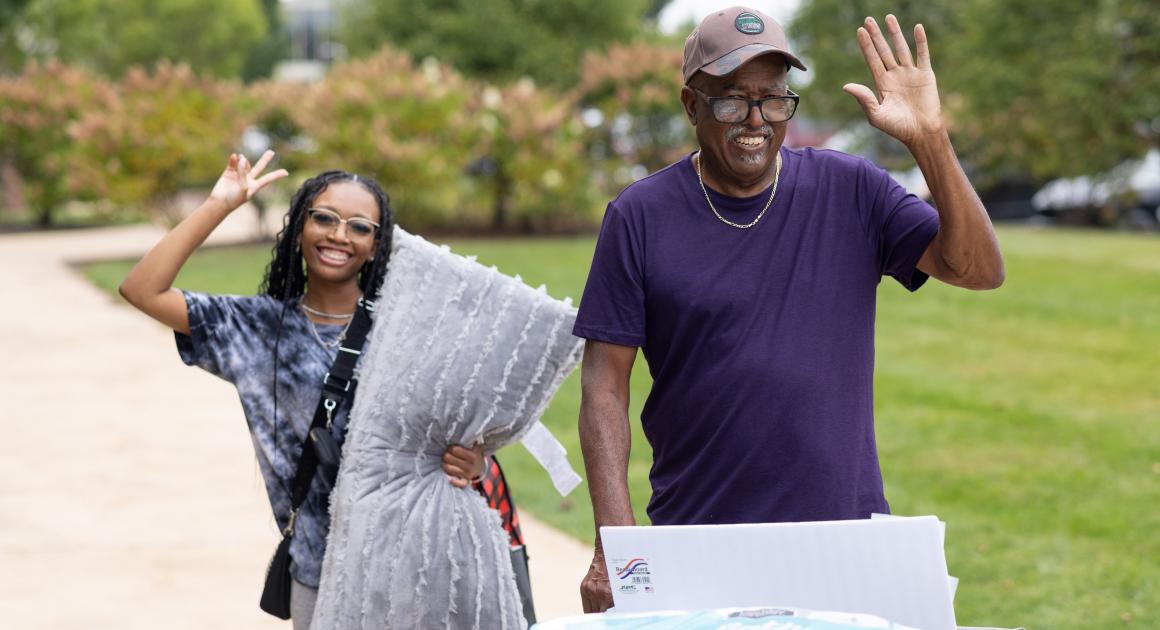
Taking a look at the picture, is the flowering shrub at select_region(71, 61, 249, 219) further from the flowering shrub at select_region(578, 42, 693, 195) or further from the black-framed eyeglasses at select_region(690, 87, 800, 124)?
the black-framed eyeglasses at select_region(690, 87, 800, 124)

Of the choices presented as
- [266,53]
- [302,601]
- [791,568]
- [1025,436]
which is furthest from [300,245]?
[266,53]

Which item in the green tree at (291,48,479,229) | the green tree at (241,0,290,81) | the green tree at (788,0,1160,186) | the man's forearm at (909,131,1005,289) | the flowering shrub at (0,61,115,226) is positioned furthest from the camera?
the green tree at (241,0,290,81)

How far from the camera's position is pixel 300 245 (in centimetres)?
387

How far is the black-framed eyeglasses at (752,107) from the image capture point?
9.05 feet

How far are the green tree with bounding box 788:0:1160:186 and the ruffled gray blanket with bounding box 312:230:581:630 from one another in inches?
721

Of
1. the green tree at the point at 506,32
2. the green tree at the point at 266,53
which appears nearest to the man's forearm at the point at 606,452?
the green tree at the point at 506,32

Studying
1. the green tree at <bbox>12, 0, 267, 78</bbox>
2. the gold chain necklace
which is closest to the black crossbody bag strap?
the gold chain necklace

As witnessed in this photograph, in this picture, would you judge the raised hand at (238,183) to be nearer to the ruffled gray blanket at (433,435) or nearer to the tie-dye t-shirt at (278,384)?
the tie-dye t-shirt at (278,384)

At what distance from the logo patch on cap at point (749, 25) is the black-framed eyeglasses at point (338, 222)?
1332mm

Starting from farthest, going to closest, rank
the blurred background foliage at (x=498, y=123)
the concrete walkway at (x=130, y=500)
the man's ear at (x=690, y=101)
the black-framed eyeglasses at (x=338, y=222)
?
the blurred background foliage at (x=498, y=123), the concrete walkway at (x=130, y=500), the black-framed eyeglasses at (x=338, y=222), the man's ear at (x=690, y=101)

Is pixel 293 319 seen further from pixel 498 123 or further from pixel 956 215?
pixel 498 123

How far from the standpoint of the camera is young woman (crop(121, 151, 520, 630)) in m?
3.61

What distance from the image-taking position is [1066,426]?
8938 mm

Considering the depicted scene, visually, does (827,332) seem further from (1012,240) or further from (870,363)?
(1012,240)
